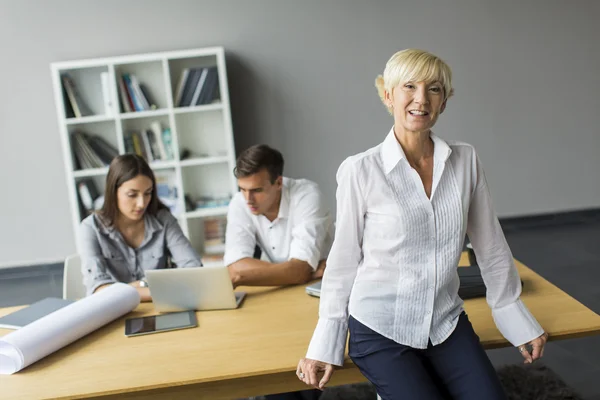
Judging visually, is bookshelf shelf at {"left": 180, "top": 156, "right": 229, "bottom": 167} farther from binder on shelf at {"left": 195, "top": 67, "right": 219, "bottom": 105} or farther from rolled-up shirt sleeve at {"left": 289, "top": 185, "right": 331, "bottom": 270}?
rolled-up shirt sleeve at {"left": 289, "top": 185, "right": 331, "bottom": 270}

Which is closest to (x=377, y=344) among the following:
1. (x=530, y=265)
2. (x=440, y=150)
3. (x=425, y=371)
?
(x=425, y=371)

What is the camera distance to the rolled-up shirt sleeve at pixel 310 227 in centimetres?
272

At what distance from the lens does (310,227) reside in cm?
288

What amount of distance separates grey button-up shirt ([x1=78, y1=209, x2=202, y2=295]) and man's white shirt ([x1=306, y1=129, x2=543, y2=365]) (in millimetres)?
1185

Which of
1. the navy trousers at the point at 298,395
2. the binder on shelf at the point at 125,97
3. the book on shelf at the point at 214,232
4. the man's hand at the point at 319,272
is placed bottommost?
the navy trousers at the point at 298,395

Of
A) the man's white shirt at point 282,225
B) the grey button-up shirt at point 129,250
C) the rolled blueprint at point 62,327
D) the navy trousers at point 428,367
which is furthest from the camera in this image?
the man's white shirt at point 282,225

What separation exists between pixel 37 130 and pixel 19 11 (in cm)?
89

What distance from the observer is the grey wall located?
16.8 feet

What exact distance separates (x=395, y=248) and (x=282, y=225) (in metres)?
1.26

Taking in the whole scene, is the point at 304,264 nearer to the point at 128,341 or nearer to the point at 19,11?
the point at 128,341

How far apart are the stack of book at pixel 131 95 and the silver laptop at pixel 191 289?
2875mm

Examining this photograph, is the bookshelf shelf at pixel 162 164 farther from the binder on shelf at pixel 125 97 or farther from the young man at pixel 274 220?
the young man at pixel 274 220

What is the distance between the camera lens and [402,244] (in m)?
1.81


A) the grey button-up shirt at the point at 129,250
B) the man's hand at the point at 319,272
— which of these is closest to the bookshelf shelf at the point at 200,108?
the grey button-up shirt at the point at 129,250
